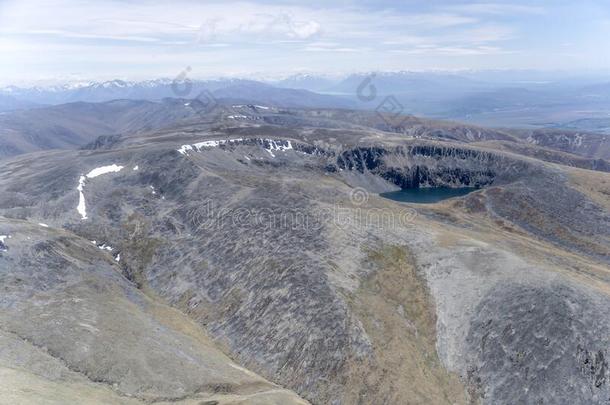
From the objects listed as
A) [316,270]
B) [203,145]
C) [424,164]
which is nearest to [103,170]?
[203,145]

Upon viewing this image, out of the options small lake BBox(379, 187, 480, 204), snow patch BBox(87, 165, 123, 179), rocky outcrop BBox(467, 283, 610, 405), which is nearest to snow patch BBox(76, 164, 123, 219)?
snow patch BBox(87, 165, 123, 179)

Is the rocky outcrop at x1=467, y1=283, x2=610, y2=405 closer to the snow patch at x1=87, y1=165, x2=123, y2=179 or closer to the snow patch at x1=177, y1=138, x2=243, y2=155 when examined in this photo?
the snow patch at x1=177, y1=138, x2=243, y2=155

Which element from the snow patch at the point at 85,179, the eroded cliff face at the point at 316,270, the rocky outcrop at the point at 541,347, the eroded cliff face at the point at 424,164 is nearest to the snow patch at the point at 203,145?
the eroded cliff face at the point at 316,270

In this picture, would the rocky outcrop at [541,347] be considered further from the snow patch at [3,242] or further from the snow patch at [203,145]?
the snow patch at [203,145]

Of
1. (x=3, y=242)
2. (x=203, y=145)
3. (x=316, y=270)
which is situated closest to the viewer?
(x=316, y=270)

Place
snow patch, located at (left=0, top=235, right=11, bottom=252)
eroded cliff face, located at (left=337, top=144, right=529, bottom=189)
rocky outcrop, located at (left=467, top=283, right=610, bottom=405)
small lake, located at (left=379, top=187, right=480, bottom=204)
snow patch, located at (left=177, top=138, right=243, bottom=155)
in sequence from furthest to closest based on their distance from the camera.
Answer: eroded cliff face, located at (left=337, top=144, right=529, bottom=189) < small lake, located at (left=379, top=187, right=480, bottom=204) < snow patch, located at (left=177, top=138, right=243, bottom=155) < snow patch, located at (left=0, top=235, right=11, bottom=252) < rocky outcrop, located at (left=467, top=283, right=610, bottom=405)

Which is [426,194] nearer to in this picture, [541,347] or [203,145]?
[203,145]

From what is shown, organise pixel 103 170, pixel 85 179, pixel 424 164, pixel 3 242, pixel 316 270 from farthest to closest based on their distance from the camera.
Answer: pixel 424 164
pixel 103 170
pixel 85 179
pixel 3 242
pixel 316 270

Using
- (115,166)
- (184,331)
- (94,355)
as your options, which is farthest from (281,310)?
(115,166)
